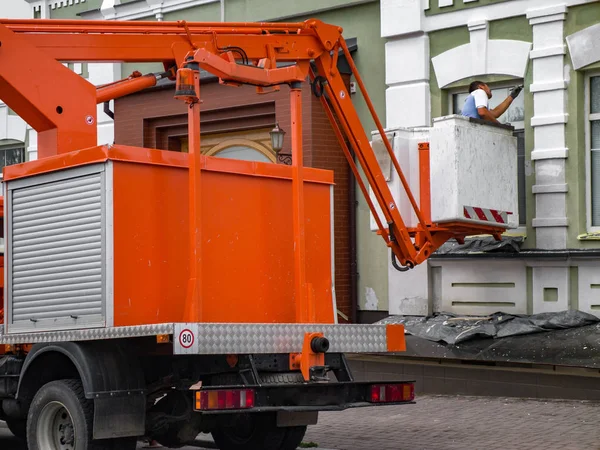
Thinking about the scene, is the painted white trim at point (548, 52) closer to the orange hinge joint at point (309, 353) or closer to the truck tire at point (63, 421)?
the orange hinge joint at point (309, 353)

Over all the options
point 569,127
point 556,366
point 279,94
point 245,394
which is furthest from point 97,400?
point 279,94

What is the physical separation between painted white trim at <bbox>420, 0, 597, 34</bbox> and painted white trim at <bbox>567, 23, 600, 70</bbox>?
357 millimetres

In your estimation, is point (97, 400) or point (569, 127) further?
point (569, 127)

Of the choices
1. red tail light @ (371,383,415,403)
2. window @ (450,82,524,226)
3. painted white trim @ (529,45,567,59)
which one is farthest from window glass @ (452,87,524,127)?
red tail light @ (371,383,415,403)

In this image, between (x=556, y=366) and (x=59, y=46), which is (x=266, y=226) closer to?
(x=59, y=46)

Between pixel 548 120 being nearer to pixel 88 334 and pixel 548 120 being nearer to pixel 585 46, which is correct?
pixel 585 46

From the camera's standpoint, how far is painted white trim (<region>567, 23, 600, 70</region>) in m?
13.3

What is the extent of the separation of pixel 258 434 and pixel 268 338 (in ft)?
5.45

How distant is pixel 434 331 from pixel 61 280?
6140mm

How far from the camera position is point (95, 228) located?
8664 millimetres

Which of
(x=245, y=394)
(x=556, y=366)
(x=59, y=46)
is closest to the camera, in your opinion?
(x=245, y=394)

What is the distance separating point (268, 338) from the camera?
859 cm

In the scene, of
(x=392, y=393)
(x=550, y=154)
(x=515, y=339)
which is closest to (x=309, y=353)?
(x=392, y=393)

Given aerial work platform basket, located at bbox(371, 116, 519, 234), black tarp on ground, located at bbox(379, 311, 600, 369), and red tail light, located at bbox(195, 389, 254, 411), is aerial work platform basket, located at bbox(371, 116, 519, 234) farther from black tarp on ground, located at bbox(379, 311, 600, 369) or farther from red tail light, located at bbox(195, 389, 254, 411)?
red tail light, located at bbox(195, 389, 254, 411)
